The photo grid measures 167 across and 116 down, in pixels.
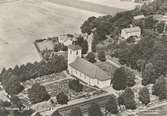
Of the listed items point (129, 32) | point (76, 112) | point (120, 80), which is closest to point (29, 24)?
point (129, 32)

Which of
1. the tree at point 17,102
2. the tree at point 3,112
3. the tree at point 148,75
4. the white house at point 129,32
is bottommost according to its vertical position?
the tree at point 3,112

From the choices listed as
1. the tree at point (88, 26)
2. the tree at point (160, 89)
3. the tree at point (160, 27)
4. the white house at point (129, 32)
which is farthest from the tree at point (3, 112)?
the tree at point (160, 27)

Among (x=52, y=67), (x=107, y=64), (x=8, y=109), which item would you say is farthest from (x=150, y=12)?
(x=8, y=109)

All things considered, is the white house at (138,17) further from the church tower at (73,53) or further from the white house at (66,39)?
the church tower at (73,53)

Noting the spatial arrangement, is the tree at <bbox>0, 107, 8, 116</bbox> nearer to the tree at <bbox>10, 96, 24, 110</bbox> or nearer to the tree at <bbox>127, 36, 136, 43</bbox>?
the tree at <bbox>10, 96, 24, 110</bbox>

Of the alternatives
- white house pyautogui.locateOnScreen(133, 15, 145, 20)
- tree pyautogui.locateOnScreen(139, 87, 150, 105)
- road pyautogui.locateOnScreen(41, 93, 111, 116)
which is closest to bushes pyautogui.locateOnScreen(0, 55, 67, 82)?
road pyautogui.locateOnScreen(41, 93, 111, 116)

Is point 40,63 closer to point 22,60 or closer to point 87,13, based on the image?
point 22,60

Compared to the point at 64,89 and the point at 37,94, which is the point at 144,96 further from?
the point at 37,94
